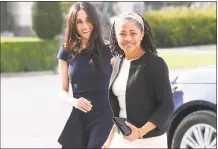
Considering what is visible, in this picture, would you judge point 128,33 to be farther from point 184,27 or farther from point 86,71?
point 184,27

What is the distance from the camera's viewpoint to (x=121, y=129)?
1813mm

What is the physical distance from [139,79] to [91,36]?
11.5 inches

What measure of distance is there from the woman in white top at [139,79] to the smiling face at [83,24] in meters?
0.15

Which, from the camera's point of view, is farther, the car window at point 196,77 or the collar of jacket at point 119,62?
the car window at point 196,77

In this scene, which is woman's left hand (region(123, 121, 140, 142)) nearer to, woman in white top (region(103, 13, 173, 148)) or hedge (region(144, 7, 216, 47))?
woman in white top (region(103, 13, 173, 148))

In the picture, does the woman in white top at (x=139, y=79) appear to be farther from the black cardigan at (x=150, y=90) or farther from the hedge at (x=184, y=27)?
the hedge at (x=184, y=27)

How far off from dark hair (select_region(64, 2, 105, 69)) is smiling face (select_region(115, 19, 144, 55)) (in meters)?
0.20

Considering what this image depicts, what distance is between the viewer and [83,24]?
1.99m

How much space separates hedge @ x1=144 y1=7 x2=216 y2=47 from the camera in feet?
7.97

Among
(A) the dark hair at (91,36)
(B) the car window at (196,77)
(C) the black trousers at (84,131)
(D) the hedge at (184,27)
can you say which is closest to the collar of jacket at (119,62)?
(A) the dark hair at (91,36)

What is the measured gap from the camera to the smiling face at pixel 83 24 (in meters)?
1.99

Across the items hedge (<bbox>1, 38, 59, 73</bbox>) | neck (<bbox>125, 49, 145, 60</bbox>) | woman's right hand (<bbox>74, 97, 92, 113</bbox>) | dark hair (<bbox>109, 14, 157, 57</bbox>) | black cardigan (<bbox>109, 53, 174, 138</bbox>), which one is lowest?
hedge (<bbox>1, 38, 59, 73</bbox>)

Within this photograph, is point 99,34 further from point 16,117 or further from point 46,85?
point 46,85

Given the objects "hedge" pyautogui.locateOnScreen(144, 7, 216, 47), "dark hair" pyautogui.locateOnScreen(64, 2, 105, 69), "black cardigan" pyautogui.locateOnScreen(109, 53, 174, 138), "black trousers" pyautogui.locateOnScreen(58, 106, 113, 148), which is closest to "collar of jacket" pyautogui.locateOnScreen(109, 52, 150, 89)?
"black cardigan" pyautogui.locateOnScreen(109, 53, 174, 138)
